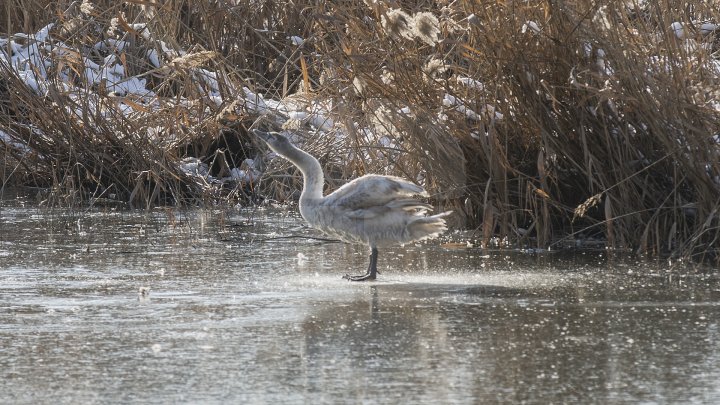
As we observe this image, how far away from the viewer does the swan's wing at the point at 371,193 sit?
6555 mm

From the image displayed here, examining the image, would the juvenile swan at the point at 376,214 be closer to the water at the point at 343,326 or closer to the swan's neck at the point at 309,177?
the swan's neck at the point at 309,177

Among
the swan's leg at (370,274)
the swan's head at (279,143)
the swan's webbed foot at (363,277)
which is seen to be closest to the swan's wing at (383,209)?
the swan's leg at (370,274)

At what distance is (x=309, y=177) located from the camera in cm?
693

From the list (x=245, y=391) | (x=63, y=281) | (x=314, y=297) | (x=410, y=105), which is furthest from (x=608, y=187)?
(x=245, y=391)

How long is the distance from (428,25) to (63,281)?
227cm

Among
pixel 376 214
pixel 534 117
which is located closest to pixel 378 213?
pixel 376 214

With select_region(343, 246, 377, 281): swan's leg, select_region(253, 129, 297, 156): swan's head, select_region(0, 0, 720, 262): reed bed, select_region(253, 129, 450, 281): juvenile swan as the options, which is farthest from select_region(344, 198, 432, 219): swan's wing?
select_region(0, 0, 720, 262): reed bed

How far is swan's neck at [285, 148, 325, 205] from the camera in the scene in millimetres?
6809

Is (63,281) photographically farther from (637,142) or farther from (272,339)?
(637,142)

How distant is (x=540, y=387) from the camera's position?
4039 millimetres

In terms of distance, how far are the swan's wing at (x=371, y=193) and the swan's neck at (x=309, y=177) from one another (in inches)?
7.1

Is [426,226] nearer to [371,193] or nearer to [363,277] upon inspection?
[371,193]

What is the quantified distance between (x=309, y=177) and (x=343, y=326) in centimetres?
195

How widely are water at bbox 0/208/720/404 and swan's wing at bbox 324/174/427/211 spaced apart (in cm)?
38
